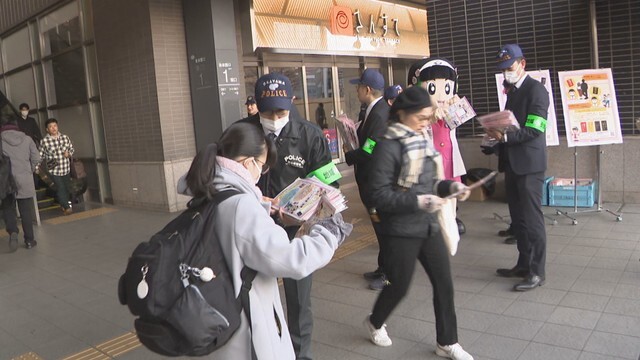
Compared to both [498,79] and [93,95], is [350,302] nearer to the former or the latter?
[498,79]

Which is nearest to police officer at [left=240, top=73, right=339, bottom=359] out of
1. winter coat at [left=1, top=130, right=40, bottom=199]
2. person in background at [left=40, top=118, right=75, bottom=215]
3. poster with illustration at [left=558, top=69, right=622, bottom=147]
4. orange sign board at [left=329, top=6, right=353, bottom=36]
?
poster with illustration at [left=558, top=69, right=622, bottom=147]

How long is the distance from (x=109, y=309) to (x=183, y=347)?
3.25m

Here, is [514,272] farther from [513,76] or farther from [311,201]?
[311,201]

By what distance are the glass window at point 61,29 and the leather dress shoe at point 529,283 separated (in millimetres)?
9414

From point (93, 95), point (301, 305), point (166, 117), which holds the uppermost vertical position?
point (93, 95)

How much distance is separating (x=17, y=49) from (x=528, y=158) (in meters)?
12.5

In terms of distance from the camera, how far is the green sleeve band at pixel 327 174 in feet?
10.5

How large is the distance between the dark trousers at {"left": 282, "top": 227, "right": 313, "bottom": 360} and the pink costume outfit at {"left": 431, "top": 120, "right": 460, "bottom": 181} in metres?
2.61

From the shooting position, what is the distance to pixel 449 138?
533 cm

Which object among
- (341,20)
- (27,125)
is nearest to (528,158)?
Result: (341,20)

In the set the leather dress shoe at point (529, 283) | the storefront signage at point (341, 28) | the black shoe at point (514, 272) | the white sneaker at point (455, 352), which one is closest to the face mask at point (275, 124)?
the white sneaker at point (455, 352)

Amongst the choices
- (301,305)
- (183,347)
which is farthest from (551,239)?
(183,347)

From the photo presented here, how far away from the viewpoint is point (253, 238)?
72.7 inches

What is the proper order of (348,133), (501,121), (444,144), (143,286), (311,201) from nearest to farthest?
1. (143,286)
2. (311,201)
3. (501,121)
4. (348,133)
5. (444,144)
